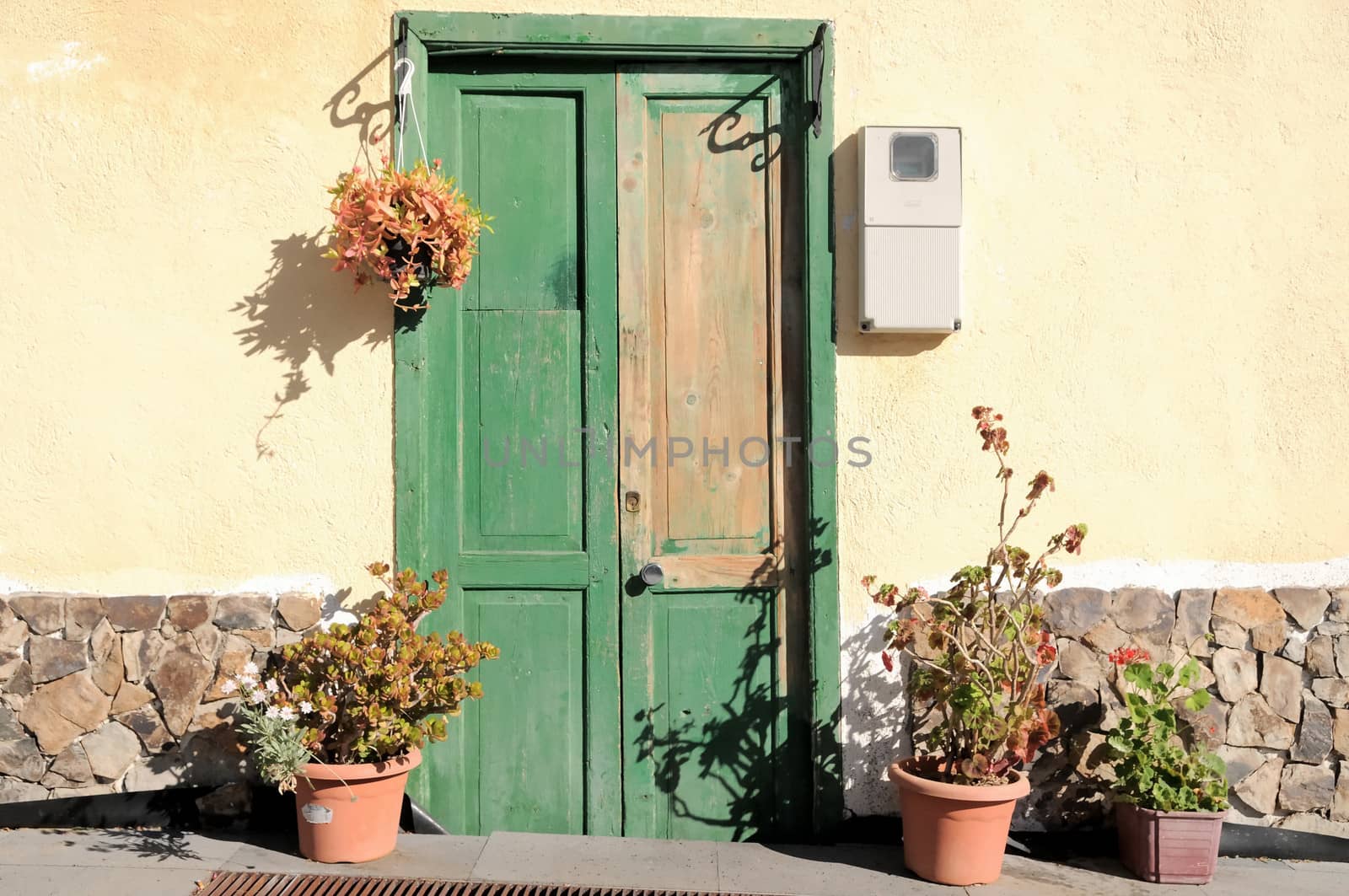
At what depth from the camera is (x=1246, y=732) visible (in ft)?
12.6

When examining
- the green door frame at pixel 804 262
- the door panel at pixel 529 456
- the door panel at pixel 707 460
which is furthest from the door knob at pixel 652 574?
the green door frame at pixel 804 262

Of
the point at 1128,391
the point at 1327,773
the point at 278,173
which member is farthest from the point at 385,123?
the point at 1327,773

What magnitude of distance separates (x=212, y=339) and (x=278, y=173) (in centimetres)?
63

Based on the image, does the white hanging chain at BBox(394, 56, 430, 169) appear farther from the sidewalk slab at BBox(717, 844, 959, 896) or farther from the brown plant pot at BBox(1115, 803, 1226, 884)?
the brown plant pot at BBox(1115, 803, 1226, 884)

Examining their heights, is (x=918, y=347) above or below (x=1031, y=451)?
above

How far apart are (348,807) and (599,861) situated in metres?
0.84

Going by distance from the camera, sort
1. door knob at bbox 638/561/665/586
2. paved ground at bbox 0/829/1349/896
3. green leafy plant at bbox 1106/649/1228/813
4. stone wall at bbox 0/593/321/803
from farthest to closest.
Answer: door knob at bbox 638/561/665/586 < stone wall at bbox 0/593/321/803 < green leafy plant at bbox 1106/649/1228/813 < paved ground at bbox 0/829/1349/896

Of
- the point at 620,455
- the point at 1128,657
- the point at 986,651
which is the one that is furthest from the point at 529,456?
the point at 1128,657

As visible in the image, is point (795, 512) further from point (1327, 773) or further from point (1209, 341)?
point (1327, 773)

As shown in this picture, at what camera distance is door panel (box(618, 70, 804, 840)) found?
392cm

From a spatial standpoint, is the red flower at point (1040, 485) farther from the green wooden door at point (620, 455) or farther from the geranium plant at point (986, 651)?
the green wooden door at point (620, 455)

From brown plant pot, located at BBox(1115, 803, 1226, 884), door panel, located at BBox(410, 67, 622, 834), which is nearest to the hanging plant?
door panel, located at BBox(410, 67, 622, 834)

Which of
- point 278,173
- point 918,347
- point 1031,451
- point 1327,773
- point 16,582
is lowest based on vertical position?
point 1327,773

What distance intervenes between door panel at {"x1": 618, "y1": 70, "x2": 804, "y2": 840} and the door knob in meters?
0.04
